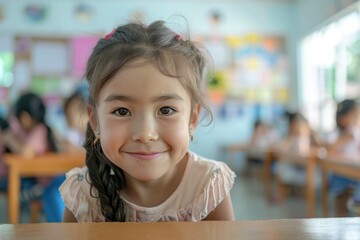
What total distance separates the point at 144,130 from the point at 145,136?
0.01 meters

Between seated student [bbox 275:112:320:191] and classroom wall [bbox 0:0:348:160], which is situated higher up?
classroom wall [bbox 0:0:348:160]

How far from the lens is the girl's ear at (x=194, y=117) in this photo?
81 cm

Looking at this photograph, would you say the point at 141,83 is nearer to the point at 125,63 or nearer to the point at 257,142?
the point at 125,63

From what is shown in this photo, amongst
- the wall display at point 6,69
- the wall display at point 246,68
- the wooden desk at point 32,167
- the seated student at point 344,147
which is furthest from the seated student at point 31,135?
the wall display at point 246,68

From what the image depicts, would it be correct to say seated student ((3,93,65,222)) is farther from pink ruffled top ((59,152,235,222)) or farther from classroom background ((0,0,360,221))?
classroom background ((0,0,360,221))

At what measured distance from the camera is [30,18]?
5.96 metres

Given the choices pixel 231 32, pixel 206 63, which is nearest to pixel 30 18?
pixel 231 32

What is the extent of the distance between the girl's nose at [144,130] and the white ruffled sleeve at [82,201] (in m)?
0.25

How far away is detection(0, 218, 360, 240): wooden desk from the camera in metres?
→ 0.39

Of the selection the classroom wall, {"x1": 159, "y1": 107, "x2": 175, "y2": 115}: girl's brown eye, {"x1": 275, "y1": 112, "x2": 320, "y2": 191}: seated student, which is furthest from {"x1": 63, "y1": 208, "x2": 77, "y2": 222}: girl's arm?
the classroom wall

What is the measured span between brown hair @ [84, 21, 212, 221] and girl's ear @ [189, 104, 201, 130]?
0.01 meters

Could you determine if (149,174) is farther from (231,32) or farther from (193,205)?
(231,32)

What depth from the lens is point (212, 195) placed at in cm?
86

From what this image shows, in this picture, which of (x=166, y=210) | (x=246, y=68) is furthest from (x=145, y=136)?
(x=246, y=68)
